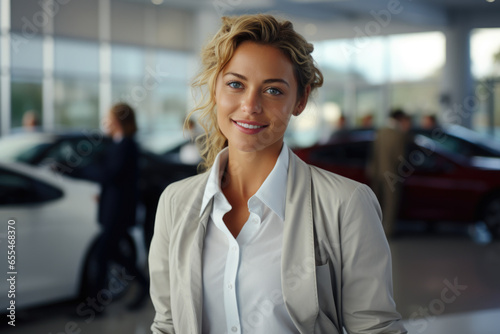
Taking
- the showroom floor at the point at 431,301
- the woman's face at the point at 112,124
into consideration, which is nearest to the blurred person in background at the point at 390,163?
the showroom floor at the point at 431,301

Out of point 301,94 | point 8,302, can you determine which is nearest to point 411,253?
point 8,302

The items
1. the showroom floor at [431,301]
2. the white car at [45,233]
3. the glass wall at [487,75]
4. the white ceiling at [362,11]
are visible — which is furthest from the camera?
the glass wall at [487,75]

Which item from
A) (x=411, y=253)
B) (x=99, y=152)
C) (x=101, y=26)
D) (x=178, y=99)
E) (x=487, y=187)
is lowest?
(x=411, y=253)

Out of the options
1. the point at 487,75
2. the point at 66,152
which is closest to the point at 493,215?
the point at 66,152

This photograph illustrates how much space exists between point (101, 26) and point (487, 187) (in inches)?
342

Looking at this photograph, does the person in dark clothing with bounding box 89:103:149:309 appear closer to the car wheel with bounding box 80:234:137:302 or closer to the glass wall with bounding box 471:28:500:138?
the car wheel with bounding box 80:234:137:302

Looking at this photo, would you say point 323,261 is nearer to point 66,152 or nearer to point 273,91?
point 273,91

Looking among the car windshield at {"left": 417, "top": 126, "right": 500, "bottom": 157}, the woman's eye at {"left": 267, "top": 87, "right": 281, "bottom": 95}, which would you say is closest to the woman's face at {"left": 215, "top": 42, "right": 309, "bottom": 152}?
the woman's eye at {"left": 267, "top": 87, "right": 281, "bottom": 95}

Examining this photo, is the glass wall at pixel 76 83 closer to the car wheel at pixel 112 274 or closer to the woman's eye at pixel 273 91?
the car wheel at pixel 112 274

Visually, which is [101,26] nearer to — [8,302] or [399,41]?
[399,41]

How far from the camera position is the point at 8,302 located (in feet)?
10.8

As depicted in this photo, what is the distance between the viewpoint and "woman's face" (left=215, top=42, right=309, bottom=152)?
1229mm

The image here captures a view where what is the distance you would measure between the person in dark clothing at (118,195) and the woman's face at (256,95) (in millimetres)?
2680

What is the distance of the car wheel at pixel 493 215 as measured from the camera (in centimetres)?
634
